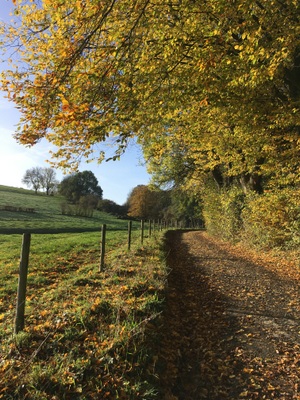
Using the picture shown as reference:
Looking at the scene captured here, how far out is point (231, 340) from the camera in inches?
192

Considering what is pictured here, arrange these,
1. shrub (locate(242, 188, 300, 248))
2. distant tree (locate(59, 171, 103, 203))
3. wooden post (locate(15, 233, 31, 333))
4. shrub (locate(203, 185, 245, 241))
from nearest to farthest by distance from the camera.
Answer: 1. wooden post (locate(15, 233, 31, 333))
2. shrub (locate(242, 188, 300, 248))
3. shrub (locate(203, 185, 245, 241))
4. distant tree (locate(59, 171, 103, 203))

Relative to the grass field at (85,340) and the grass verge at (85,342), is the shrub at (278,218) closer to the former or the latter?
the grass field at (85,340)

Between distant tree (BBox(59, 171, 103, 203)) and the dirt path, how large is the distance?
6920 cm

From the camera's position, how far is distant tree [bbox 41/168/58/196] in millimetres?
87812

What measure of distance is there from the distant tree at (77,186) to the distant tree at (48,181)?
8.34m

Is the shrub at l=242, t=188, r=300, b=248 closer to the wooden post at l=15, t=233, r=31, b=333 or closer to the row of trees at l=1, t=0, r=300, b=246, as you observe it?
the row of trees at l=1, t=0, r=300, b=246

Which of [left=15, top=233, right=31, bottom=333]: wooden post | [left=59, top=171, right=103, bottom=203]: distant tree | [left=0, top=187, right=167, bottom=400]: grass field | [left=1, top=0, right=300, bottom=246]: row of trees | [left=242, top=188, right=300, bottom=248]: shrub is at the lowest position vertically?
[left=0, top=187, right=167, bottom=400]: grass field

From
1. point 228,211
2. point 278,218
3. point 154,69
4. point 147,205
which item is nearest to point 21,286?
point 154,69

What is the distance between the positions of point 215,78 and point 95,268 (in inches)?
252

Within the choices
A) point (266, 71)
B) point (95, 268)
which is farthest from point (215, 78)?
point (95, 268)

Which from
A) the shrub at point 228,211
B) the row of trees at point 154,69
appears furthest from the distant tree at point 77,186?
the row of trees at point 154,69

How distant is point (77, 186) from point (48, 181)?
13.9 m

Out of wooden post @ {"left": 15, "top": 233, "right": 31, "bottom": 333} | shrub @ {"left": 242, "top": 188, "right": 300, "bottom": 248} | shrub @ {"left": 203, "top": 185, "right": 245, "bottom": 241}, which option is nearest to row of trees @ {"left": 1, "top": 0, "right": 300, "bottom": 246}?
shrub @ {"left": 242, "top": 188, "right": 300, "bottom": 248}

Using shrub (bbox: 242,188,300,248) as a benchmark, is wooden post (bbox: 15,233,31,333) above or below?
below
